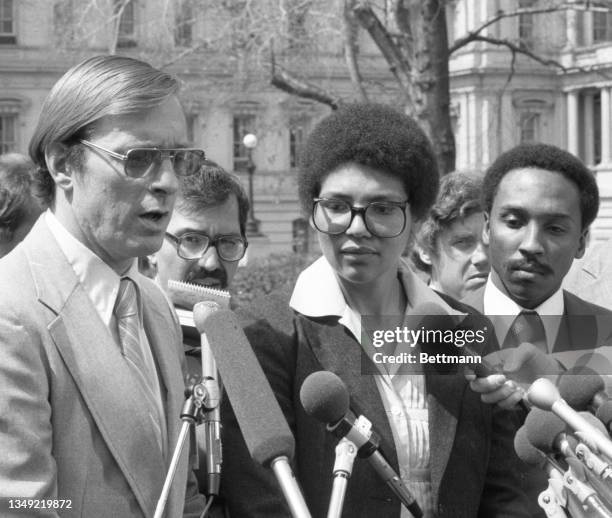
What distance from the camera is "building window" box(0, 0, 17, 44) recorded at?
1635 inches

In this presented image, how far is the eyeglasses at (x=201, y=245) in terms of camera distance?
4422 millimetres

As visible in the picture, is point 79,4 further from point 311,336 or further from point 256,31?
point 311,336

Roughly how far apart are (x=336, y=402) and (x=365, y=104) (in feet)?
4.95

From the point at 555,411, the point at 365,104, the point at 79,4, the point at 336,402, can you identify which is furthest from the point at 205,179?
the point at 79,4

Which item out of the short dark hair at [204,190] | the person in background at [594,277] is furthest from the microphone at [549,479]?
the short dark hair at [204,190]

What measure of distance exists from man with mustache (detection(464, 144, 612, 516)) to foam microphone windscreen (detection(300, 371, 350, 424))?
0.88 meters

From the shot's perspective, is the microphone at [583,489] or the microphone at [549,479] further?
the microphone at [549,479]

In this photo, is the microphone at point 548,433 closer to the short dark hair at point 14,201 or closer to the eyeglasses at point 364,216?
the eyeglasses at point 364,216

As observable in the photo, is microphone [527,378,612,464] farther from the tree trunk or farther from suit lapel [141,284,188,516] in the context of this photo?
the tree trunk

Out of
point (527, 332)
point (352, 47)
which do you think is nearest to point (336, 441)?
point (527, 332)

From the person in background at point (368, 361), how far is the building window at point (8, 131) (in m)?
40.2

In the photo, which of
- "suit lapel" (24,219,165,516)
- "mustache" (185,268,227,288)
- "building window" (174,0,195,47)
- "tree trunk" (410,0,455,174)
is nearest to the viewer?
"suit lapel" (24,219,165,516)

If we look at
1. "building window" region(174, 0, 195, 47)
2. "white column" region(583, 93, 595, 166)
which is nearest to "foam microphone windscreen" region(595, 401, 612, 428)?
"building window" region(174, 0, 195, 47)

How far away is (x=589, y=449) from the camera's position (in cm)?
224
